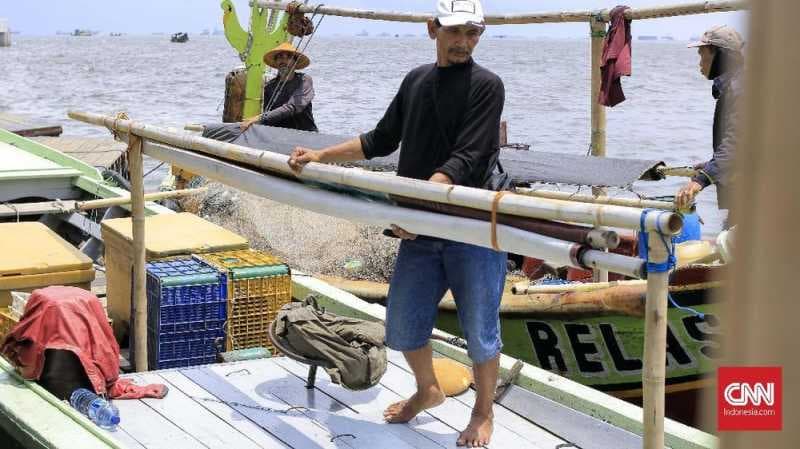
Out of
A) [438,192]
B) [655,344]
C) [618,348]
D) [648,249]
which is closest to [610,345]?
[618,348]

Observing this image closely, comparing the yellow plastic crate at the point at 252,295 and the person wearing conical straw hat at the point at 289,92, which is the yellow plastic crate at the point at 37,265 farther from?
the person wearing conical straw hat at the point at 289,92

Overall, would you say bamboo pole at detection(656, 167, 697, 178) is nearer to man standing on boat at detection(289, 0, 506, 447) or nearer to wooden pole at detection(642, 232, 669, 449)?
man standing on boat at detection(289, 0, 506, 447)

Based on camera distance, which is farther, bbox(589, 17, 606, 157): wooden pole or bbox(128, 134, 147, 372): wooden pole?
bbox(589, 17, 606, 157): wooden pole

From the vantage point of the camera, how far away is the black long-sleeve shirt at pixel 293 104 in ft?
27.7

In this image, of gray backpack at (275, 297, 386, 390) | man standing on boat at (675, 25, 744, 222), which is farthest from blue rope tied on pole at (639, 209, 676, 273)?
man standing on boat at (675, 25, 744, 222)

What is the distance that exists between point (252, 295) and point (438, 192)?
2.40 meters

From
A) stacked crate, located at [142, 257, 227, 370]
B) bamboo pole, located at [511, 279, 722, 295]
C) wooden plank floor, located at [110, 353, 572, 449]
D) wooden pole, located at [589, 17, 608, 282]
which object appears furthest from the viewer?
wooden pole, located at [589, 17, 608, 282]

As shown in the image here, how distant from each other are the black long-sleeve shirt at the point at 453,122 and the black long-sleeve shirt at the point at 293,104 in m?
4.60

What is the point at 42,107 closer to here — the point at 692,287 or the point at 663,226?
the point at 692,287

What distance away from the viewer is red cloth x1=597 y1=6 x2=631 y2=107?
279 inches

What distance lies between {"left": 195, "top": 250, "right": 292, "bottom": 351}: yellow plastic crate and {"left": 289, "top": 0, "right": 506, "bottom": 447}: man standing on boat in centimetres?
145

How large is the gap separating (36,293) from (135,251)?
62 cm

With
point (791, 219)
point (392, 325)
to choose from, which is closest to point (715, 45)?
point (392, 325)

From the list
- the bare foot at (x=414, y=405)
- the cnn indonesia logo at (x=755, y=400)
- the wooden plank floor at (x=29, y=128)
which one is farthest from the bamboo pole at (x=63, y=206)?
the wooden plank floor at (x=29, y=128)
